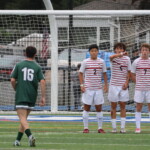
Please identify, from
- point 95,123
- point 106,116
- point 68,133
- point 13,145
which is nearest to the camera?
point 13,145

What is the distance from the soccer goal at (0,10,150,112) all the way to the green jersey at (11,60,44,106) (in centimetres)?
745

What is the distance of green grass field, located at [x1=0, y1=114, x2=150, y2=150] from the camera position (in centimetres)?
1411

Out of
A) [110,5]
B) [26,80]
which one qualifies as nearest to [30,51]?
[26,80]

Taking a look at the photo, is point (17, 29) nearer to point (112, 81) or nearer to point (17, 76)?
point (112, 81)

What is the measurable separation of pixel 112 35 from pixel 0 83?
3689 millimetres

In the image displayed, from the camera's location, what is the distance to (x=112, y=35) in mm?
21906

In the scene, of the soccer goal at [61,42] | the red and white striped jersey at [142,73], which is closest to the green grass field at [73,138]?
the red and white striped jersey at [142,73]

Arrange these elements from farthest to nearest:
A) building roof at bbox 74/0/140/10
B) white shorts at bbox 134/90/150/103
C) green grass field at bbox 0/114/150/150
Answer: building roof at bbox 74/0/140/10, white shorts at bbox 134/90/150/103, green grass field at bbox 0/114/150/150

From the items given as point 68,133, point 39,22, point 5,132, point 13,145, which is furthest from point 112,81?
point 39,22

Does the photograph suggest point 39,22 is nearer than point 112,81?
No

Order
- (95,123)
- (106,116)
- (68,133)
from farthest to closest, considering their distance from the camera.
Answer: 1. (106,116)
2. (95,123)
3. (68,133)

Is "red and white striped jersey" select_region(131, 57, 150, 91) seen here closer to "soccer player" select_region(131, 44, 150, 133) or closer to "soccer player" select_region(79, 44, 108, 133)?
"soccer player" select_region(131, 44, 150, 133)

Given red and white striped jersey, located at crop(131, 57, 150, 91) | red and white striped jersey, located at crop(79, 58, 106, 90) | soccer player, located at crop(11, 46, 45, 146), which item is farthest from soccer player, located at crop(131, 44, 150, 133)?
soccer player, located at crop(11, 46, 45, 146)

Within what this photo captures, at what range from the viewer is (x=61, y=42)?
73.7ft
